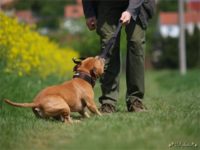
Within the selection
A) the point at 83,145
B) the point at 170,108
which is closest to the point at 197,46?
the point at 170,108

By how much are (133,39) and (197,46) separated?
3995 centimetres

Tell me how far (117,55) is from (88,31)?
28.8 m

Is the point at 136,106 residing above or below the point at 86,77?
below

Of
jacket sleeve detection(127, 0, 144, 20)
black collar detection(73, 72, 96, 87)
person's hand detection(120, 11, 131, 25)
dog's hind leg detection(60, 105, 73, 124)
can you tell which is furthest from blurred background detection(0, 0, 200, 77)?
dog's hind leg detection(60, 105, 73, 124)

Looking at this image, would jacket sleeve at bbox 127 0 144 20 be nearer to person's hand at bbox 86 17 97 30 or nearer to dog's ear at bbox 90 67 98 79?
person's hand at bbox 86 17 97 30

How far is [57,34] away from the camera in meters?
48.6

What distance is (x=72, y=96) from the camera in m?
7.65

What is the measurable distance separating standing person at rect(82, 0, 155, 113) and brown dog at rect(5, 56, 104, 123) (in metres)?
0.61

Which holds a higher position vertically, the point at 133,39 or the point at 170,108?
the point at 133,39

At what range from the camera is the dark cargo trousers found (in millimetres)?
8500

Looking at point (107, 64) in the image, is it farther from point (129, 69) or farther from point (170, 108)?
point (170, 108)

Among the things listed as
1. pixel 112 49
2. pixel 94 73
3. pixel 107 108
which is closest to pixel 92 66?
pixel 94 73

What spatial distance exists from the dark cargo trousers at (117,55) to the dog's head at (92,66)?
0.63m

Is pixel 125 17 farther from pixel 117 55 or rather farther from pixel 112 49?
pixel 117 55
